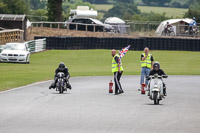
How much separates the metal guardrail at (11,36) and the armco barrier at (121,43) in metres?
2.92

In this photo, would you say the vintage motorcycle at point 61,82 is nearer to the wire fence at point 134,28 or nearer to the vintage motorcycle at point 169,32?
the wire fence at point 134,28

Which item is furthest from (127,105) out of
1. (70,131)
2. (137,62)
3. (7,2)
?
(7,2)

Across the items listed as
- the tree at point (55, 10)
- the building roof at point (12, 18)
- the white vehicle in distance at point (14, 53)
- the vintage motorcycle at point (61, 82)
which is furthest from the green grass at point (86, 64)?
the tree at point (55, 10)

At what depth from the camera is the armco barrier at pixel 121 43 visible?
53.0 metres

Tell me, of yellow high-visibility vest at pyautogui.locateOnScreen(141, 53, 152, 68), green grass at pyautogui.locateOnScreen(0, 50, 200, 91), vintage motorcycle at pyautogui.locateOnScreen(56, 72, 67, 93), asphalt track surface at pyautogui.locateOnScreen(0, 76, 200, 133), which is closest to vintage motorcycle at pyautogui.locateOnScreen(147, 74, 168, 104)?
asphalt track surface at pyautogui.locateOnScreen(0, 76, 200, 133)

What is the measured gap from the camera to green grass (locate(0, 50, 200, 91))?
3283cm

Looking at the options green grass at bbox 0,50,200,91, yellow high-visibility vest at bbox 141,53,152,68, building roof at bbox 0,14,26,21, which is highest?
building roof at bbox 0,14,26,21

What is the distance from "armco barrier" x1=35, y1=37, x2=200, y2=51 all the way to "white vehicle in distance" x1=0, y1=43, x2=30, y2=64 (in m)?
12.5

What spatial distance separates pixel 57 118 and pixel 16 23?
1710 inches

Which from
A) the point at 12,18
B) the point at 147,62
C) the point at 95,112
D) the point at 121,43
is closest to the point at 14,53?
the point at 121,43

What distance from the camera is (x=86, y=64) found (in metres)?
43.6

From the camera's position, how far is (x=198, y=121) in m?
13.9

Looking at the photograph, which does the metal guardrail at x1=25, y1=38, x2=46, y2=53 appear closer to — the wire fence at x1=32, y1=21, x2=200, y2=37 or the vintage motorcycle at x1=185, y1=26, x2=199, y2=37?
the wire fence at x1=32, y1=21, x2=200, y2=37

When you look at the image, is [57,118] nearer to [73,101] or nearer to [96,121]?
[96,121]
